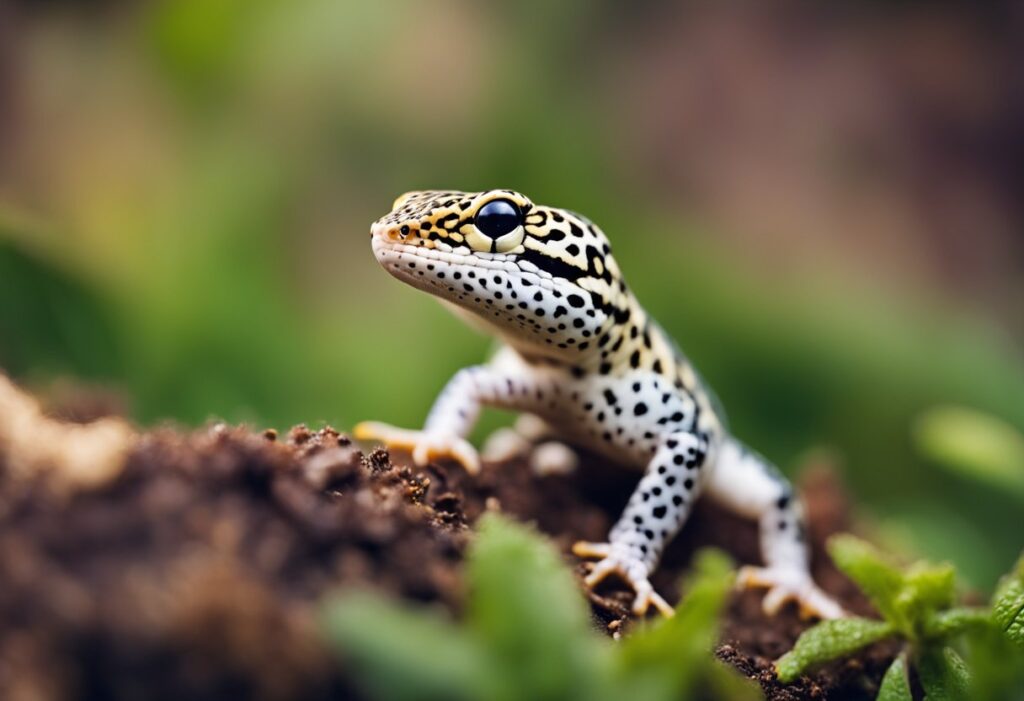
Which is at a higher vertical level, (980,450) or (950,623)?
(980,450)

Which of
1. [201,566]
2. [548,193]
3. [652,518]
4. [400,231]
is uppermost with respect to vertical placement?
[548,193]

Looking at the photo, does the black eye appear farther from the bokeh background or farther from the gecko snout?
the bokeh background

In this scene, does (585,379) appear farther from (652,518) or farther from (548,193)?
(548,193)

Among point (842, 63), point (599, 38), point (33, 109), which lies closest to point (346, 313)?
point (33, 109)

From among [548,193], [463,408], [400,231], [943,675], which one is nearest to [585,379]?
[463,408]

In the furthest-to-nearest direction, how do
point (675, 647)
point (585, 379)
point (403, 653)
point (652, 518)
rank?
point (585, 379) → point (652, 518) → point (675, 647) → point (403, 653)

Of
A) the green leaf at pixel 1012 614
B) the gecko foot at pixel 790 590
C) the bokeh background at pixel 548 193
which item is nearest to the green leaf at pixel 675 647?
the green leaf at pixel 1012 614

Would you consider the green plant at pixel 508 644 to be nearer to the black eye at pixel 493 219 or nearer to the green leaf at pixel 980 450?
the black eye at pixel 493 219
